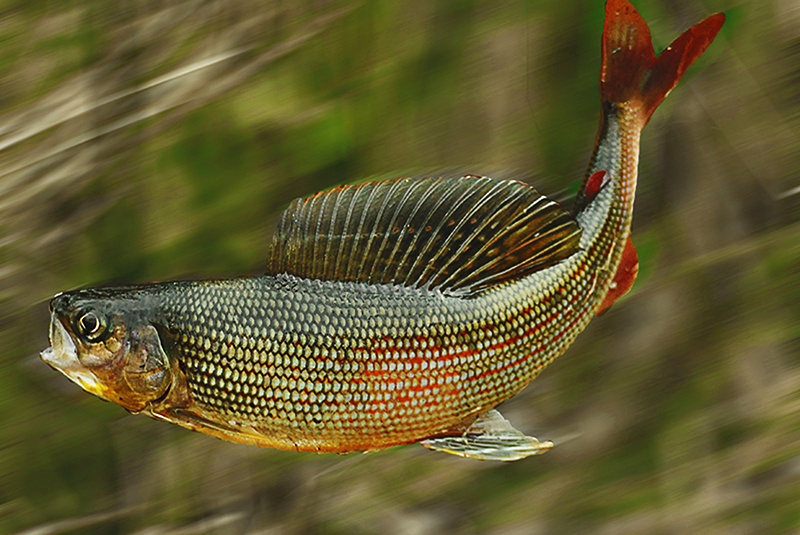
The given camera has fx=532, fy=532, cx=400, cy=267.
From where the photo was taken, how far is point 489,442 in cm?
89

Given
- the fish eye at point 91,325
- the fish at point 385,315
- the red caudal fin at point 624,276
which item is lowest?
the red caudal fin at point 624,276

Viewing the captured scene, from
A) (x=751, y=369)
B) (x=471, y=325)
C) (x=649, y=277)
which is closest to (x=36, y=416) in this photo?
(x=471, y=325)

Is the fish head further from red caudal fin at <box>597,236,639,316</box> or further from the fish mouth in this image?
red caudal fin at <box>597,236,639,316</box>

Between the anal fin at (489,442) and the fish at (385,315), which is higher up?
the fish at (385,315)

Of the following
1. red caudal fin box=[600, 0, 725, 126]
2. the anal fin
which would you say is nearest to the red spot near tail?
red caudal fin box=[600, 0, 725, 126]

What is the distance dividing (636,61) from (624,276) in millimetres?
371

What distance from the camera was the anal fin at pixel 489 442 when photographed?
87 centimetres

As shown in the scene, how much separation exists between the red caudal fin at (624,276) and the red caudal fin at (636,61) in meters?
0.23

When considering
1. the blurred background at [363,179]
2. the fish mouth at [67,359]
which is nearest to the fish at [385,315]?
the fish mouth at [67,359]

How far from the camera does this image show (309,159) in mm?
961

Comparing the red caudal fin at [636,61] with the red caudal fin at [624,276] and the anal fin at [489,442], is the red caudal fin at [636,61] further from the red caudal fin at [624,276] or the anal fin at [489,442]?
the anal fin at [489,442]

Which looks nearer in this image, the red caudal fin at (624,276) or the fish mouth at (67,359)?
the fish mouth at (67,359)

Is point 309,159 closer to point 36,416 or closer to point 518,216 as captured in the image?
point 518,216

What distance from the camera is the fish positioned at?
80cm
